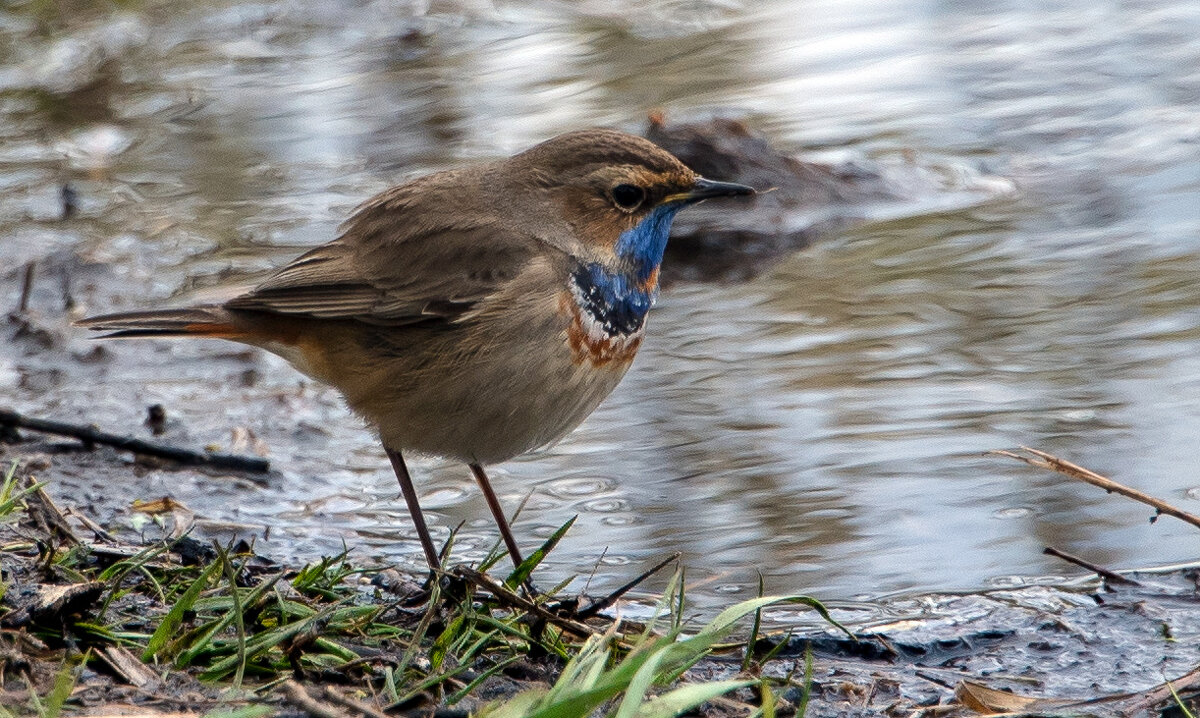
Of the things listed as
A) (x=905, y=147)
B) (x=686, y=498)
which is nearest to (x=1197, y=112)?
(x=905, y=147)

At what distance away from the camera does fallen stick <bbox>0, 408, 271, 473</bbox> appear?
6.02 meters

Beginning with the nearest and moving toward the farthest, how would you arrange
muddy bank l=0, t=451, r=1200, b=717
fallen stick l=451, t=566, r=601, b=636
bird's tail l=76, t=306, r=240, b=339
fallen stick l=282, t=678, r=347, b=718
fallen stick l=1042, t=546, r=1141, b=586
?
fallen stick l=282, t=678, r=347, b=718, muddy bank l=0, t=451, r=1200, b=717, fallen stick l=451, t=566, r=601, b=636, fallen stick l=1042, t=546, r=1141, b=586, bird's tail l=76, t=306, r=240, b=339

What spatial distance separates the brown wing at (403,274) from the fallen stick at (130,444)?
3.34 ft

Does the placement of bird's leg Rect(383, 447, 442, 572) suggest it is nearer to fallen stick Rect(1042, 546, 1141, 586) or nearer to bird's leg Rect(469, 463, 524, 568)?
bird's leg Rect(469, 463, 524, 568)

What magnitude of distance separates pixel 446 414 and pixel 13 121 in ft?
24.7

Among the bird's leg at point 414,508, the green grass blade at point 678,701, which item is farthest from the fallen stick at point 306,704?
the bird's leg at point 414,508

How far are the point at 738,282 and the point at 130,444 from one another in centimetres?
346

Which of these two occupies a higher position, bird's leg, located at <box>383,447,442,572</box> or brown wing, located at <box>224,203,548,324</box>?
brown wing, located at <box>224,203,548,324</box>

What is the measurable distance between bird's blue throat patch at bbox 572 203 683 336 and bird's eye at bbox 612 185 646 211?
0.07m

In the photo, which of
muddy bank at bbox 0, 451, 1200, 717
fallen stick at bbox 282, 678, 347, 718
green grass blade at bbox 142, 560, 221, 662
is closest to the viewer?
fallen stick at bbox 282, 678, 347, 718

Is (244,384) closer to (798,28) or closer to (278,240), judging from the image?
(278,240)

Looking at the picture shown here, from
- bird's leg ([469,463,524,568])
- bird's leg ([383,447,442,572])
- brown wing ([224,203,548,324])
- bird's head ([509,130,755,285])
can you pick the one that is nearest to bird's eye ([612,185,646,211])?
bird's head ([509,130,755,285])

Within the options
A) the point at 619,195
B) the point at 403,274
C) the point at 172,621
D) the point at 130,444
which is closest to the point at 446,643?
the point at 172,621

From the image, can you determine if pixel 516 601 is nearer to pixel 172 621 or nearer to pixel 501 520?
pixel 172 621
